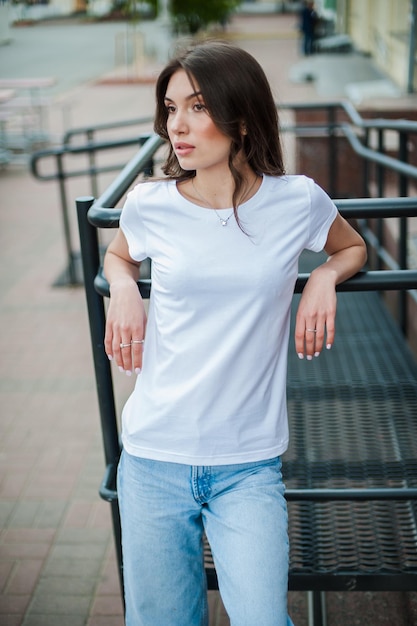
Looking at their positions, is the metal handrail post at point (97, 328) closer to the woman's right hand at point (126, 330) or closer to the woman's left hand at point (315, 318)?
the woman's right hand at point (126, 330)

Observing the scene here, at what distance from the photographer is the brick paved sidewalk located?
2.83 meters

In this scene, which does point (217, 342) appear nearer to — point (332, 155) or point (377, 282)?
point (377, 282)

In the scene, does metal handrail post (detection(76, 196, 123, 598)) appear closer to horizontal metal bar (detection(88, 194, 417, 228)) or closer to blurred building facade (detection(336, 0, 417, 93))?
horizontal metal bar (detection(88, 194, 417, 228))

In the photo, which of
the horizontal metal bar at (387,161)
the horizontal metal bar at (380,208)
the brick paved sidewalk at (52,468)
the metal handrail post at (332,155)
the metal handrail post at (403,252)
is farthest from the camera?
the metal handrail post at (332,155)

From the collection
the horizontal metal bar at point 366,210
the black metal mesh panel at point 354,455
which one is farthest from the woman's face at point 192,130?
the black metal mesh panel at point 354,455

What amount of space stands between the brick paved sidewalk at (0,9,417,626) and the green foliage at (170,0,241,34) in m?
23.4

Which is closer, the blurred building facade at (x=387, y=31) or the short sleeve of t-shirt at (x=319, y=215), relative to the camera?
the short sleeve of t-shirt at (x=319, y=215)

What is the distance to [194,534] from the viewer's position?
183cm

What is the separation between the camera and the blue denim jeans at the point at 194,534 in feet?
5.62

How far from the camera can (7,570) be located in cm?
304

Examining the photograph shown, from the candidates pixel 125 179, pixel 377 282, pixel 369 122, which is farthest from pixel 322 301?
pixel 369 122

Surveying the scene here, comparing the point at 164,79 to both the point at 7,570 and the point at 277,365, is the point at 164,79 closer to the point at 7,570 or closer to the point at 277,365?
the point at 277,365

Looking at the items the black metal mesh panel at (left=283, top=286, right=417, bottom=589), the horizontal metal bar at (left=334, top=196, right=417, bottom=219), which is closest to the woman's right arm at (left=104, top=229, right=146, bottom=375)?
the horizontal metal bar at (left=334, top=196, right=417, bottom=219)

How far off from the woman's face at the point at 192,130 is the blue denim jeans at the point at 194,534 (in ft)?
2.35
